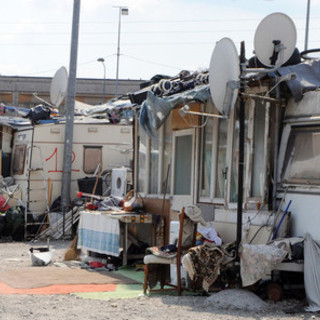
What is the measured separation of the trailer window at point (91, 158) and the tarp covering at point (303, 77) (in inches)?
396

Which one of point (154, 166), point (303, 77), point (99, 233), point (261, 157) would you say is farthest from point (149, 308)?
point (154, 166)

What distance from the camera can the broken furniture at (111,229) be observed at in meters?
12.2

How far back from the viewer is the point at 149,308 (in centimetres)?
836

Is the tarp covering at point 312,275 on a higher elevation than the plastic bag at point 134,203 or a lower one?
lower

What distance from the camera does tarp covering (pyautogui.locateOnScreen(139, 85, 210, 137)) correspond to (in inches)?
406

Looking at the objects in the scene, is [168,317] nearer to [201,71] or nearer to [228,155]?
[228,155]

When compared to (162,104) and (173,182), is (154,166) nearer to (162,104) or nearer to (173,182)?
(173,182)

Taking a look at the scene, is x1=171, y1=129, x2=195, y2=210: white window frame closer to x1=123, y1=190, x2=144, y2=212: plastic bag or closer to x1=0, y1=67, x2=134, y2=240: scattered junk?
x1=123, y1=190, x2=144, y2=212: plastic bag

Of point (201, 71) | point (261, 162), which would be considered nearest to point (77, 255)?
point (201, 71)

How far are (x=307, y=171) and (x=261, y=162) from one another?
0.86 meters

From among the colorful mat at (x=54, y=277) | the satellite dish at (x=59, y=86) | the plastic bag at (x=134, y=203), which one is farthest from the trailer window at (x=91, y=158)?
the colorful mat at (x=54, y=277)

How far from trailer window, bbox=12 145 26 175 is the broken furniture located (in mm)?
6875

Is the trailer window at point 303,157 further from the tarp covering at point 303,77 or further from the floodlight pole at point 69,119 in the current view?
the floodlight pole at point 69,119

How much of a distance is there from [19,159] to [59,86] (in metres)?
2.84
